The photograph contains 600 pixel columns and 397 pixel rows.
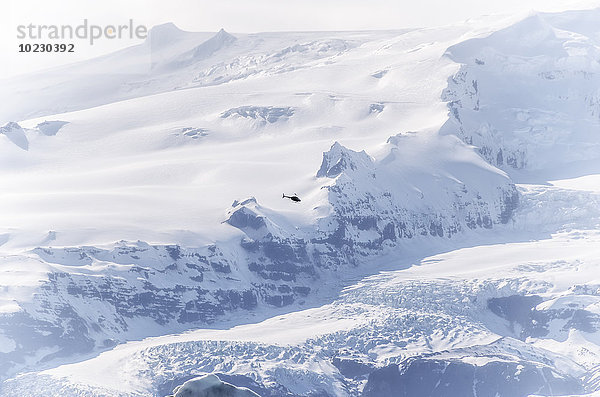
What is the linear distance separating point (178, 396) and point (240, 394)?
163 centimetres

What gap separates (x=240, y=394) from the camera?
A: 4128cm

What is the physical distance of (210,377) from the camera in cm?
4103

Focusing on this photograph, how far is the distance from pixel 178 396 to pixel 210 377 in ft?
3.28

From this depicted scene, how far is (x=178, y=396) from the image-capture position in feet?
135

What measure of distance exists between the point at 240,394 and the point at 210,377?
37.2 inches
